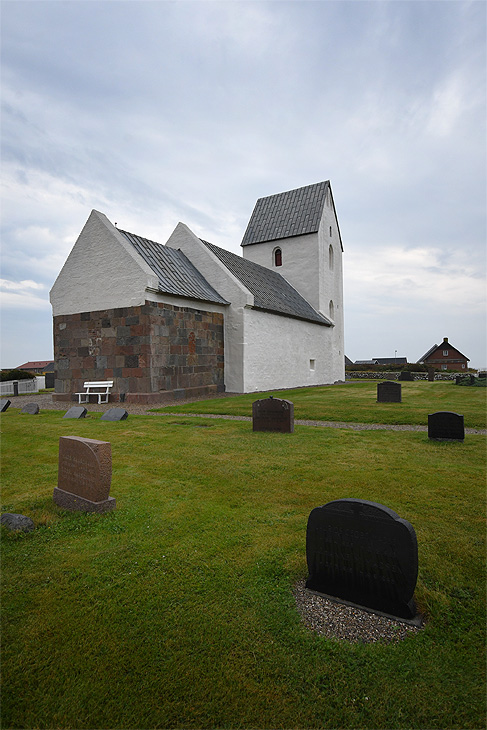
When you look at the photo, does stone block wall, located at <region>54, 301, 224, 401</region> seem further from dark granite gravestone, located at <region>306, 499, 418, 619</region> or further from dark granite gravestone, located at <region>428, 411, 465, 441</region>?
dark granite gravestone, located at <region>306, 499, 418, 619</region>

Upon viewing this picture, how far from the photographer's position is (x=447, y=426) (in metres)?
6.98

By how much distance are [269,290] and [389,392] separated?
31.5 ft

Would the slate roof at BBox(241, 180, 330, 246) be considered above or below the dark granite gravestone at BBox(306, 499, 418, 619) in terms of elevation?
above

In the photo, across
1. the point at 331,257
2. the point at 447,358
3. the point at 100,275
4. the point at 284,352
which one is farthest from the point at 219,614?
the point at 447,358

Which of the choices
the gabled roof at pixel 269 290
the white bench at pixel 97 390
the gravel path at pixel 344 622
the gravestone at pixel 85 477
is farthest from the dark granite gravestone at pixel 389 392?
the gravel path at pixel 344 622

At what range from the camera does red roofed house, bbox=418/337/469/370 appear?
45.7 m

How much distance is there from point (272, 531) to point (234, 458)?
8.30 ft

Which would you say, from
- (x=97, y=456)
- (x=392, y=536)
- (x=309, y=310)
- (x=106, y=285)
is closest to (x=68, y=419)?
(x=106, y=285)

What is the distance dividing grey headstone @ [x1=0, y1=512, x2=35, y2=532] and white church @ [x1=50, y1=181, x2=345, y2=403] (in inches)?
372

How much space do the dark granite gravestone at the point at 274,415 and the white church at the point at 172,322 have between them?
593 centimetres

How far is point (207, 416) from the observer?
35.3ft

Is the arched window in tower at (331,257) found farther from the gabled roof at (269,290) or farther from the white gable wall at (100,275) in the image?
the white gable wall at (100,275)

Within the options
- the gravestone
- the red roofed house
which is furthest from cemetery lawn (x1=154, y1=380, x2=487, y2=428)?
the red roofed house

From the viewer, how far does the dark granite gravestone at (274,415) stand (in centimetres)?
797
